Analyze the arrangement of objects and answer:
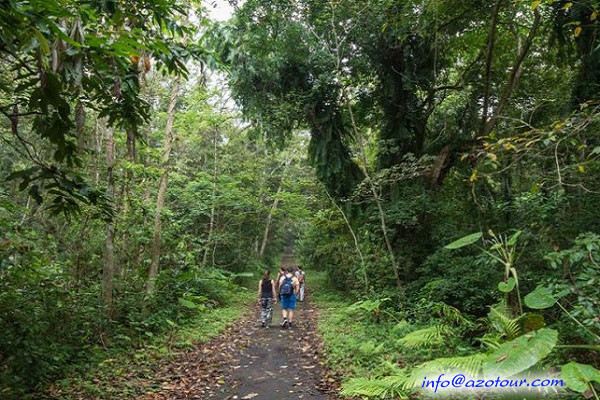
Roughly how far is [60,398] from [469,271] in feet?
24.6

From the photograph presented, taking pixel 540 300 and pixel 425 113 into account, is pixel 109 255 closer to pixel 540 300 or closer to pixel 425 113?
pixel 540 300

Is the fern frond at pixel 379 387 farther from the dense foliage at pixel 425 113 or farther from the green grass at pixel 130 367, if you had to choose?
the green grass at pixel 130 367

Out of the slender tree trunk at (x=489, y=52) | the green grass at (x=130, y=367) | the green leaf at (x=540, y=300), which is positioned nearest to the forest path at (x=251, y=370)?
the green grass at (x=130, y=367)

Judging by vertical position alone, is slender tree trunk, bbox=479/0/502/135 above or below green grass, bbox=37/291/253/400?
above

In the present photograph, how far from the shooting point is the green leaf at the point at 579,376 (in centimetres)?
274

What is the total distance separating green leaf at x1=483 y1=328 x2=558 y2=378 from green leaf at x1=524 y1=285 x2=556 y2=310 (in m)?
0.88

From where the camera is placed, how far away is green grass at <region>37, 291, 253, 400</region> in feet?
18.4

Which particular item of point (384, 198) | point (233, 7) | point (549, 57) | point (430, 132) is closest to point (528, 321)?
point (384, 198)

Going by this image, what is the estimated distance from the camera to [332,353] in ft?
25.1

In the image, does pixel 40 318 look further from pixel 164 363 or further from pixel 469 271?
pixel 469 271

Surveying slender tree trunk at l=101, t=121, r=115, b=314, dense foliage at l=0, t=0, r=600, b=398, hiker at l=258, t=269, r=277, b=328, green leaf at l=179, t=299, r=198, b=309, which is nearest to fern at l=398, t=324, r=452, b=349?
dense foliage at l=0, t=0, r=600, b=398

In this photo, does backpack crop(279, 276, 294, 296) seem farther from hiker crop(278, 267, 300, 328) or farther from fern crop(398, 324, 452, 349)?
fern crop(398, 324, 452, 349)

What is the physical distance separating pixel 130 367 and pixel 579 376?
6481 mm

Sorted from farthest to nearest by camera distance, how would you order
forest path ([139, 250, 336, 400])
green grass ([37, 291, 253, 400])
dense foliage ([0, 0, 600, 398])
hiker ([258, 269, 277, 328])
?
hiker ([258, 269, 277, 328]), forest path ([139, 250, 336, 400]), green grass ([37, 291, 253, 400]), dense foliage ([0, 0, 600, 398])
